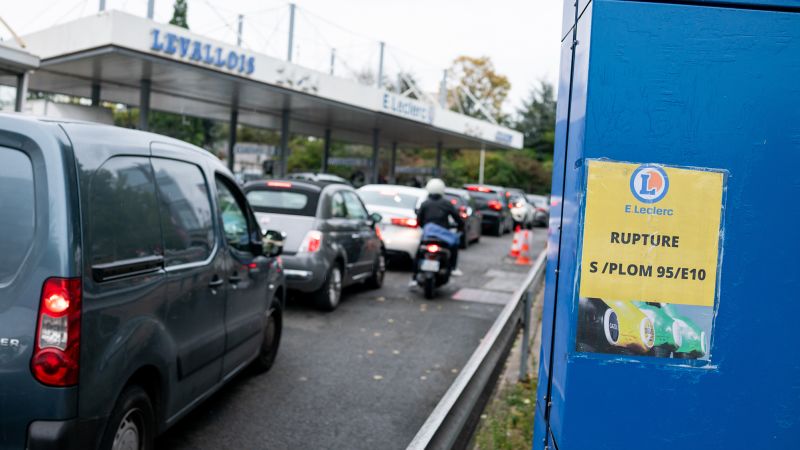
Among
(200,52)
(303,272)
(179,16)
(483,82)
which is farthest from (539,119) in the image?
(303,272)

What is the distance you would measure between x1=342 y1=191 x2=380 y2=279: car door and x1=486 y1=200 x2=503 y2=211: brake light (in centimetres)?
1446

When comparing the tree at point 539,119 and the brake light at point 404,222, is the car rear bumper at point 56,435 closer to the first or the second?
the brake light at point 404,222

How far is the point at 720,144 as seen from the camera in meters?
2.39

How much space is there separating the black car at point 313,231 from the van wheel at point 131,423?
17.2 feet

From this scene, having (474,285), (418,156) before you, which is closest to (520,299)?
(474,285)

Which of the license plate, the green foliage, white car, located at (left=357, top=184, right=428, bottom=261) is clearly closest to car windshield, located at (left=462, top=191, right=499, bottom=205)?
white car, located at (left=357, top=184, right=428, bottom=261)

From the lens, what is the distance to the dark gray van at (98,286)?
312 cm

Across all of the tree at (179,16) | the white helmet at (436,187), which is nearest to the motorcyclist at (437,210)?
the white helmet at (436,187)

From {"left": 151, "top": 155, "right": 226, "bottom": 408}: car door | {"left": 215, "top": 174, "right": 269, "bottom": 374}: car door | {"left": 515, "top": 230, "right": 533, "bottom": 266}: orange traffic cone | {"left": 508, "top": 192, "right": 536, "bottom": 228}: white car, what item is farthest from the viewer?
{"left": 508, "top": 192, "right": 536, "bottom": 228}: white car

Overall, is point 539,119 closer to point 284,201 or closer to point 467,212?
point 467,212

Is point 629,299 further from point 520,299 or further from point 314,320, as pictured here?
point 314,320

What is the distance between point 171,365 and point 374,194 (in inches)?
437

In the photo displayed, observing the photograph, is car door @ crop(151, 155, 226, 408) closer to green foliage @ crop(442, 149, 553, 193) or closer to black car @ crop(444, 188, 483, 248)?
black car @ crop(444, 188, 483, 248)

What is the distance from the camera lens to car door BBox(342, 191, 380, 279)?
10707mm
